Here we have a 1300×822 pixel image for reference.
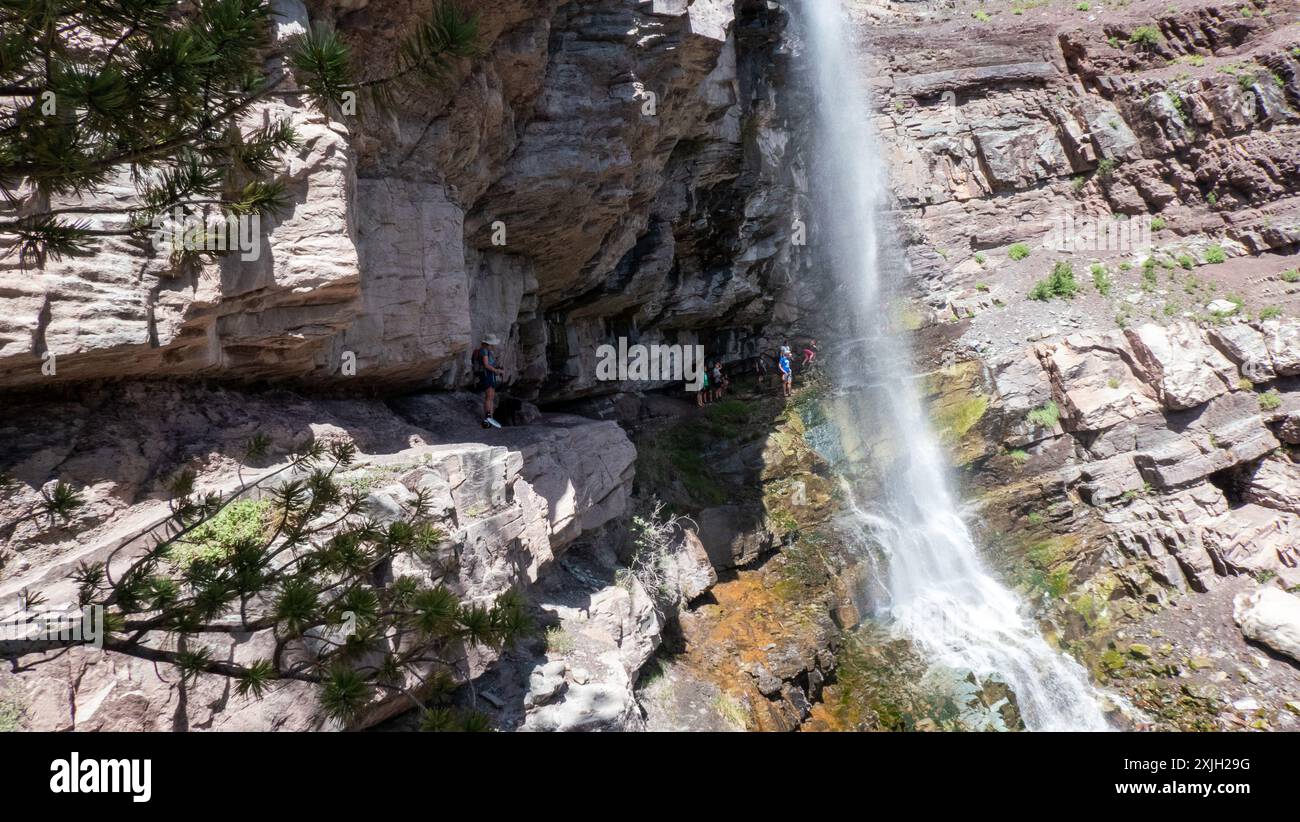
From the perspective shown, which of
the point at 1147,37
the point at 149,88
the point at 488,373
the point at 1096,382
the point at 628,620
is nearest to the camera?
the point at 149,88

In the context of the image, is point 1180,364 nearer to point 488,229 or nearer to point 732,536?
point 732,536

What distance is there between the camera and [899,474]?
18.8m

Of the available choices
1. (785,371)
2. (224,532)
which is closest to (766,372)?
(785,371)

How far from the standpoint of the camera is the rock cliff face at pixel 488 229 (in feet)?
21.4

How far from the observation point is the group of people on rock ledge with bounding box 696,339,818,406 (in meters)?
20.5

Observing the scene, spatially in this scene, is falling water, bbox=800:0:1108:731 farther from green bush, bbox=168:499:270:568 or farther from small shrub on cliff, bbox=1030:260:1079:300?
green bush, bbox=168:499:270:568

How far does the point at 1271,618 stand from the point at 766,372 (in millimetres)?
13818

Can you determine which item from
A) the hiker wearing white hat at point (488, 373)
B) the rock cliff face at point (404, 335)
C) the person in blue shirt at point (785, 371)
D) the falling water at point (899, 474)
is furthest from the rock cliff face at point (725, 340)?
the person in blue shirt at point (785, 371)

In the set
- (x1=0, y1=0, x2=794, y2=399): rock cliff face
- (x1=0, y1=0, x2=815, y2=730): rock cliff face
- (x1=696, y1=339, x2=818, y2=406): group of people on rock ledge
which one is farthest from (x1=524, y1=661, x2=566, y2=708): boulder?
(x1=696, y1=339, x2=818, y2=406): group of people on rock ledge

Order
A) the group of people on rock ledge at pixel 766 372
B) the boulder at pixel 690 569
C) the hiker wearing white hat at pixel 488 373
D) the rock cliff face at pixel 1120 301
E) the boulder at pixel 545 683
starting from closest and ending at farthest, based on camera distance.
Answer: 1. the boulder at pixel 545 683
2. the hiker wearing white hat at pixel 488 373
3. the boulder at pixel 690 569
4. the rock cliff face at pixel 1120 301
5. the group of people on rock ledge at pixel 766 372

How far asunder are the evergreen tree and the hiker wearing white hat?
7091 mm

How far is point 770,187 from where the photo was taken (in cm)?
2011

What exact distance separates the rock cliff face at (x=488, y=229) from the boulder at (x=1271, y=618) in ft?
48.2

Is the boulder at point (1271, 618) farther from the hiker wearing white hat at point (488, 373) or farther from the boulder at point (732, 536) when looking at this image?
the hiker wearing white hat at point (488, 373)
